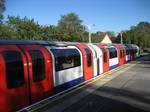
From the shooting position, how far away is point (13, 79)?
38.6ft

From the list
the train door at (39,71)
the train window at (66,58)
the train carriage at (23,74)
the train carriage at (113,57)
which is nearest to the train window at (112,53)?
the train carriage at (113,57)

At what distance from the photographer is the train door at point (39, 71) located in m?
13.3

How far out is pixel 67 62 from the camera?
1797 centimetres

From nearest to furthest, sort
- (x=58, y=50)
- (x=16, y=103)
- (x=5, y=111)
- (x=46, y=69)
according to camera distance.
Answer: (x=5, y=111) < (x=16, y=103) < (x=46, y=69) < (x=58, y=50)

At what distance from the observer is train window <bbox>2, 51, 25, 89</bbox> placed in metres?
11.5

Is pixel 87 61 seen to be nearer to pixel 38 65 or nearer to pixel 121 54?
pixel 38 65

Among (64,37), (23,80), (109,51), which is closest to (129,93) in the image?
(23,80)

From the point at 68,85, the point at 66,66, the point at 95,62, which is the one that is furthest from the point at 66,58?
the point at 95,62

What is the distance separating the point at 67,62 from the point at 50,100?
341 cm

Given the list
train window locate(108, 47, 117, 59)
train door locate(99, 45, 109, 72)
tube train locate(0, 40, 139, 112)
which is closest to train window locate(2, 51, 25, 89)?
tube train locate(0, 40, 139, 112)

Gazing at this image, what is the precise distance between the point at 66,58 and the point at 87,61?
15.2 feet

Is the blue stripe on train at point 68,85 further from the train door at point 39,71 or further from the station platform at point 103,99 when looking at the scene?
the train door at point 39,71

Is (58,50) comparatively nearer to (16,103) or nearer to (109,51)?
(16,103)

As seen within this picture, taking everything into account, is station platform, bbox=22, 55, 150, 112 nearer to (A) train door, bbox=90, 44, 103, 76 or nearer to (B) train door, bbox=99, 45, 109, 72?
(A) train door, bbox=90, 44, 103, 76
